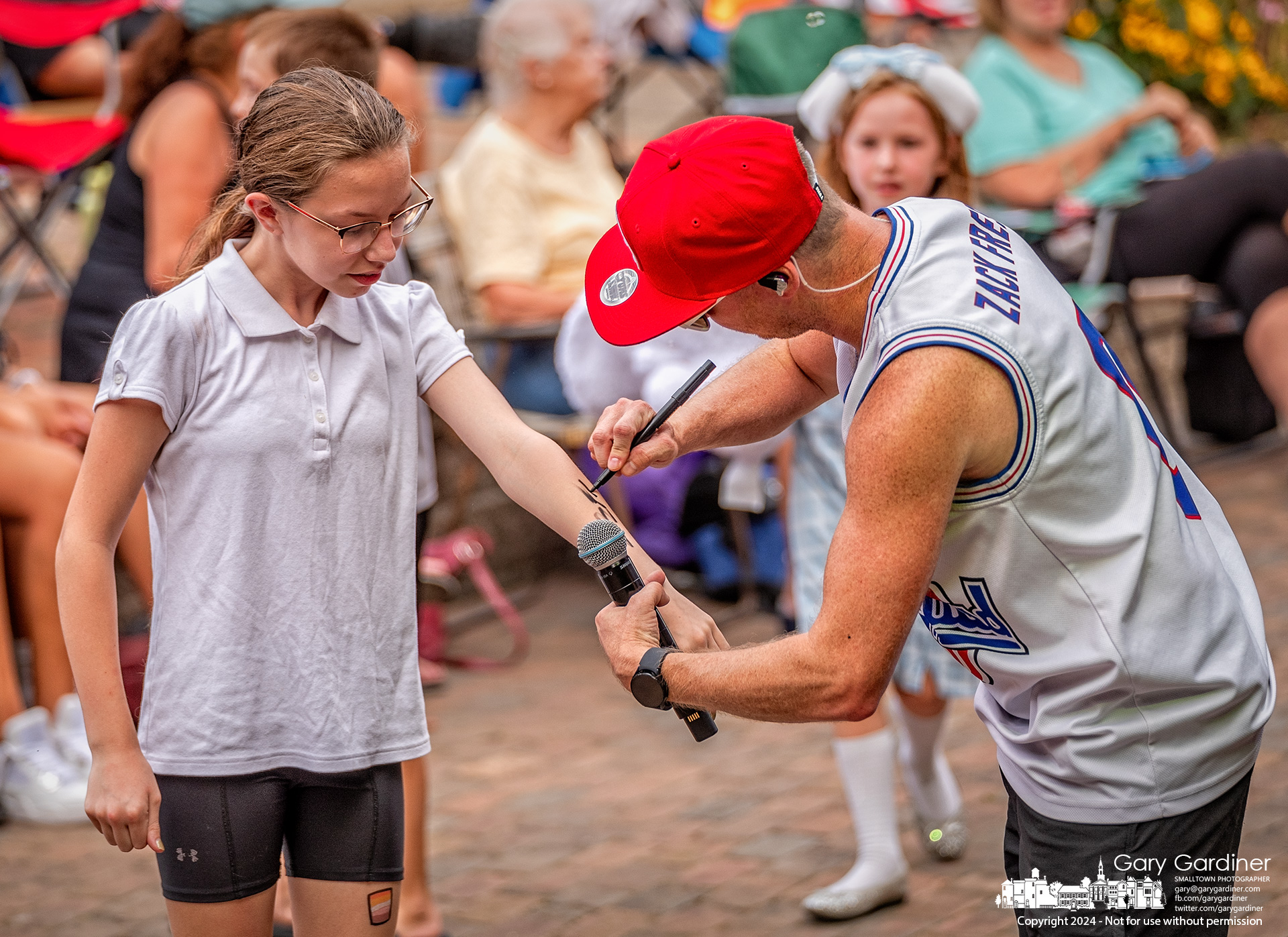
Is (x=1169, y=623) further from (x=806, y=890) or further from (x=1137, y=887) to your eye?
(x=806, y=890)

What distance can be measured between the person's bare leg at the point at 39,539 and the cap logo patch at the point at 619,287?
2.60m

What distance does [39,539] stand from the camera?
13.8 ft

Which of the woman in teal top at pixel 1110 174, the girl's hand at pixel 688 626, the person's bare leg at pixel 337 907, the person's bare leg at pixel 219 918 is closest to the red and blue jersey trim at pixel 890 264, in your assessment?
the girl's hand at pixel 688 626

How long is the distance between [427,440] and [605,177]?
112 inches

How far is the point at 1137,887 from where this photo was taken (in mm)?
1927

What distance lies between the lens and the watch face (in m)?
1.95

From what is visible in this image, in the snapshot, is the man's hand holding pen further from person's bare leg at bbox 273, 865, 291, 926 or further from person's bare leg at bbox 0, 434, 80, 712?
person's bare leg at bbox 0, 434, 80, 712

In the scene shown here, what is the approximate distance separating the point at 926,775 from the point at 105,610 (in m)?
2.21

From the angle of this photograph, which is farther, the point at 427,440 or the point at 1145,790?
the point at 427,440

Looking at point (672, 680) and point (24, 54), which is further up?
point (672, 680)

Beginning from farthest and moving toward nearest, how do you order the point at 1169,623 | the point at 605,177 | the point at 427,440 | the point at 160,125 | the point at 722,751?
the point at 605,177 < the point at 722,751 < the point at 160,125 < the point at 427,440 < the point at 1169,623

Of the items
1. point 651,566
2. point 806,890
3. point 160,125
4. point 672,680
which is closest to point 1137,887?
point 672,680

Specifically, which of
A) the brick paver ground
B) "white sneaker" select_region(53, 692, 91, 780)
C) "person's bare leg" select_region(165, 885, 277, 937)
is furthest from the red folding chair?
"person's bare leg" select_region(165, 885, 277, 937)
